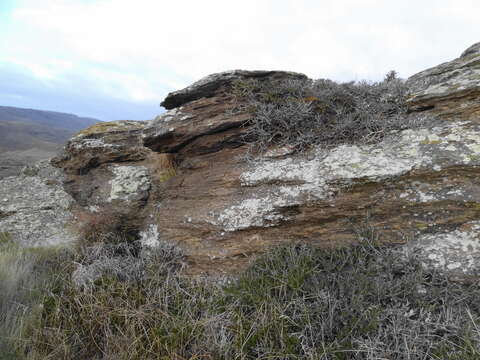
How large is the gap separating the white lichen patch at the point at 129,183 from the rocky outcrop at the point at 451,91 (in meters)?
4.34

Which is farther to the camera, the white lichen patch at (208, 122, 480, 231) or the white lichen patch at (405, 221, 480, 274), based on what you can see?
the white lichen patch at (208, 122, 480, 231)

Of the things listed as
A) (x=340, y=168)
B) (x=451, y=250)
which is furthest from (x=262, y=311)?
(x=451, y=250)

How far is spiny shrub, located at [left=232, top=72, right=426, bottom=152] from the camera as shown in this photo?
406cm

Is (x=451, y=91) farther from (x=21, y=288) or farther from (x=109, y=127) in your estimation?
(x=109, y=127)

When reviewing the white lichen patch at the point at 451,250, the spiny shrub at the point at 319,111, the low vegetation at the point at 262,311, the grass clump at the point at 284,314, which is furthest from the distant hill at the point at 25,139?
the white lichen patch at the point at 451,250

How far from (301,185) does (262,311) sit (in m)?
1.57

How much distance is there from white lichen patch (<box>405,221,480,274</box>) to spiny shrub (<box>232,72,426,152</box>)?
1.37m

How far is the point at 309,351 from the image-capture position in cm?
255

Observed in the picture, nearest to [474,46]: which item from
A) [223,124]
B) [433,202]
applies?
[433,202]

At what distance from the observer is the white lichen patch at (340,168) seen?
3.43 metres

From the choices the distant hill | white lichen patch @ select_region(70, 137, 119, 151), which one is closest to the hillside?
white lichen patch @ select_region(70, 137, 119, 151)

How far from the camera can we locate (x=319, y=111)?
4.57 m

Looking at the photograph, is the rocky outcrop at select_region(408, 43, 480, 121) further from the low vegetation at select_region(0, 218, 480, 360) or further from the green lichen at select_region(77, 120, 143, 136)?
the green lichen at select_region(77, 120, 143, 136)

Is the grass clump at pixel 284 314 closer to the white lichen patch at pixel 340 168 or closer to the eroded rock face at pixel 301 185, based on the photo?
the eroded rock face at pixel 301 185
